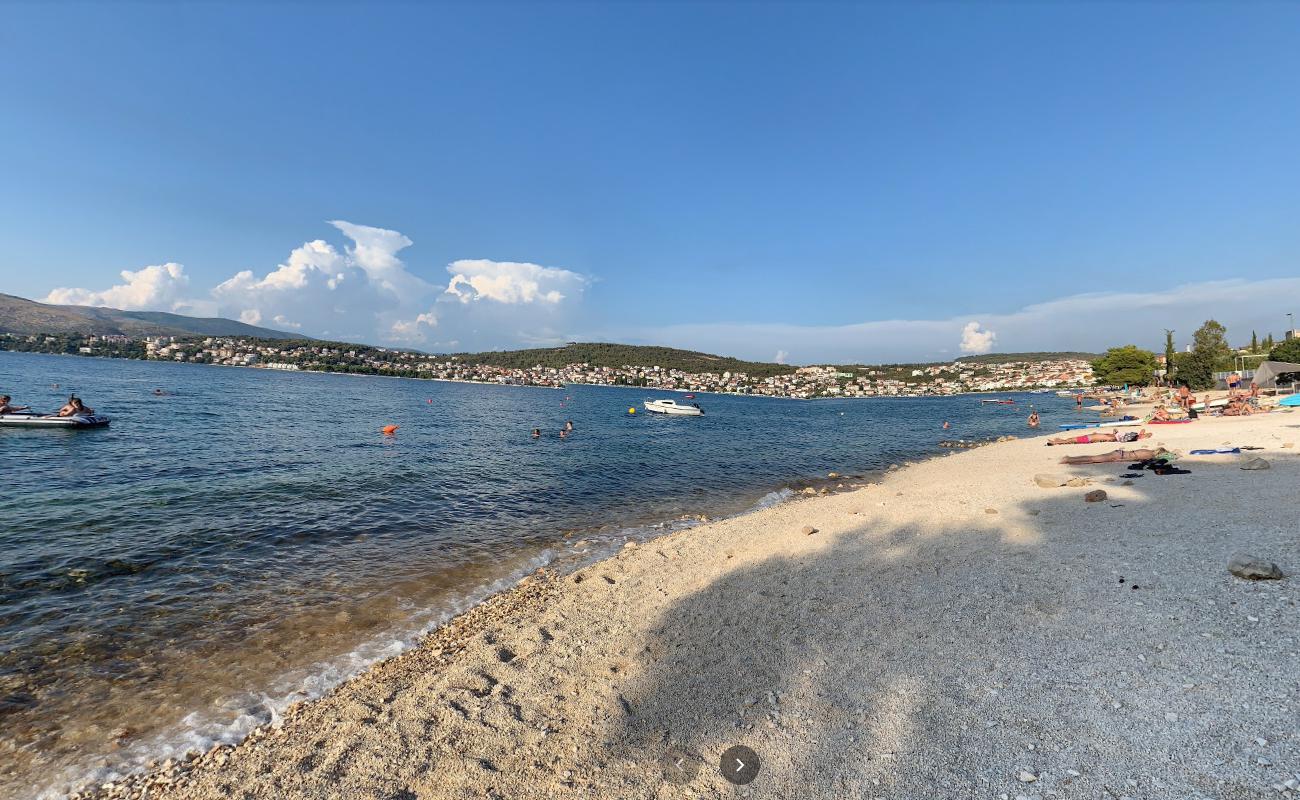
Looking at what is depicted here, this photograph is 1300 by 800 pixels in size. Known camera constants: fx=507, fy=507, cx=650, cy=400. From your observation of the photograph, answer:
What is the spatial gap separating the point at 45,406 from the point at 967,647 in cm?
6405

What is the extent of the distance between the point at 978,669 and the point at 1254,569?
14.9 feet

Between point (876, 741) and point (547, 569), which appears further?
point (547, 569)

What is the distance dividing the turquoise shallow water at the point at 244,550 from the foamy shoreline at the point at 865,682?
1385 mm

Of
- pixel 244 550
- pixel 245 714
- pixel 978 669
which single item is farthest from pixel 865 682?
pixel 244 550

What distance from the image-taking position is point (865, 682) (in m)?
5.84

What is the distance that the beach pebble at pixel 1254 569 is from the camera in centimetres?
675

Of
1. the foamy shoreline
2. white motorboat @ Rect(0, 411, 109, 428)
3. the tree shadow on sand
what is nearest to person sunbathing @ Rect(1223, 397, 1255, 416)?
the foamy shoreline

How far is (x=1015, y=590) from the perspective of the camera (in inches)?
305

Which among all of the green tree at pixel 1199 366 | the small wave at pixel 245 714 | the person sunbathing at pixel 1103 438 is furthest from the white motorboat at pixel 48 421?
the green tree at pixel 1199 366

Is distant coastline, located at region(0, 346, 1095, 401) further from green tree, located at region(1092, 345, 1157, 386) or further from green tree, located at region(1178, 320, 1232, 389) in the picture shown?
green tree, located at region(1178, 320, 1232, 389)

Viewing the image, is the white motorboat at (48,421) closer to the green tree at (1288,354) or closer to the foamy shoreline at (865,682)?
the foamy shoreline at (865,682)

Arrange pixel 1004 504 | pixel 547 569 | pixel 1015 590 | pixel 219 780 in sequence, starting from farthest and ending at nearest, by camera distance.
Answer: pixel 1004 504, pixel 547 569, pixel 1015 590, pixel 219 780

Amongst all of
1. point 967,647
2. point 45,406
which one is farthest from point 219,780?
point 45,406

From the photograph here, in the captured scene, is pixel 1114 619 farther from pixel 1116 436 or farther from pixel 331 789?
pixel 1116 436
